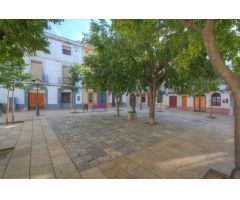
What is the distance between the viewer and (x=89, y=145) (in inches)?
195

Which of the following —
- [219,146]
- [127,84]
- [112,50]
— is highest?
[112,50]

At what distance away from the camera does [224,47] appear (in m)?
4.09

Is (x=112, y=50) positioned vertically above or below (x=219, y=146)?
above

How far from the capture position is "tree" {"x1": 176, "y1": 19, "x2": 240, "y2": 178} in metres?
2.66

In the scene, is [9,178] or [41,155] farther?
[41,155]

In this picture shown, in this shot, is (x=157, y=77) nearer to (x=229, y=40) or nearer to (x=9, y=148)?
(x=229, y=40)

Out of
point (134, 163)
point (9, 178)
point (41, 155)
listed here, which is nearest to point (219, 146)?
point (134, 163)

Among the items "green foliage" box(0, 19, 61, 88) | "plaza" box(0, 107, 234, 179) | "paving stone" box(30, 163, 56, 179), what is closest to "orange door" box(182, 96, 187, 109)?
"plaza" box(0, 107, 234, 179)

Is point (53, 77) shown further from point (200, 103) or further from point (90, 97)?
point (200, 103)

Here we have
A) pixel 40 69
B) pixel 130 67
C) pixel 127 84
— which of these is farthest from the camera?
pixel 40 69

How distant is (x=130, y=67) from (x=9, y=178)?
7.09 m

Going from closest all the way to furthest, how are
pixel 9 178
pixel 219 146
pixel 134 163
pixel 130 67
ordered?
1. pixel 9 178
2. pixel 134 163
3. pixel 219 146
4. pixel 130 67

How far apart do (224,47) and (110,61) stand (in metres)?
5.76

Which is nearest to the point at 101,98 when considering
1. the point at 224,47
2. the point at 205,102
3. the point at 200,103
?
the point at 200,103
